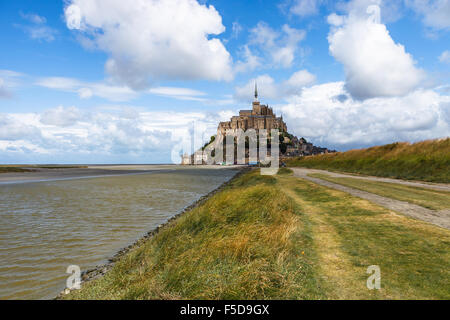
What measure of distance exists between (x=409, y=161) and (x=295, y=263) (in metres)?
26.7

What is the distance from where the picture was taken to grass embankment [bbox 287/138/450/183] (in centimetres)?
2169

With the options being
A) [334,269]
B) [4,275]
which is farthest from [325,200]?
[4,275]

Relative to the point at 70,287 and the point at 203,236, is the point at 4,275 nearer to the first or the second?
the point at 70,287

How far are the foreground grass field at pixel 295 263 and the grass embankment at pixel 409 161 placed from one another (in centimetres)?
1731

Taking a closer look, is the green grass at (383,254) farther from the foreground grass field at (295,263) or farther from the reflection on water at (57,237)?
the reflection on water at (57,237)

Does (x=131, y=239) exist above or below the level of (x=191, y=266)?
below

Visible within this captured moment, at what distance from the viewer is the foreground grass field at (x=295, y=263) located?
470 centimetres

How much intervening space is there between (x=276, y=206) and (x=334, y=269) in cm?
501

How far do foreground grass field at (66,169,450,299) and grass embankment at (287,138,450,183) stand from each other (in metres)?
17.3

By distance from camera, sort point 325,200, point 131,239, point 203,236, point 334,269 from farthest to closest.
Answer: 1. point 325,200
2. point 131,239
3. point 203,236
4. point 334,269

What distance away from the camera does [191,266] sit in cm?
584

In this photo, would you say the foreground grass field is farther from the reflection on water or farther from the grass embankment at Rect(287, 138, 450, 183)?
the grass embankment at Rect(287, 138, 450, 183)

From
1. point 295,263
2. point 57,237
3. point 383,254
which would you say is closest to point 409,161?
point 383,254

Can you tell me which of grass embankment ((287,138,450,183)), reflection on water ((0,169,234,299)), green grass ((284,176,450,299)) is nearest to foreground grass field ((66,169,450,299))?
green grass ((284,176,450,299))
